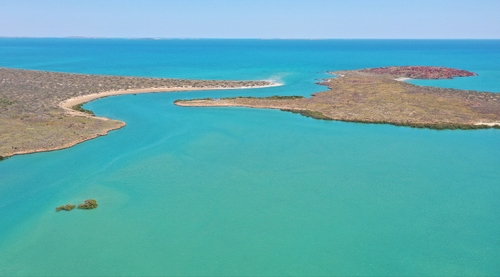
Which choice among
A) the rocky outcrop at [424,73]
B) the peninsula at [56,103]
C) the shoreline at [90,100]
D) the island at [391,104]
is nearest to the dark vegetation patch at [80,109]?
the peninsula at [56,103]

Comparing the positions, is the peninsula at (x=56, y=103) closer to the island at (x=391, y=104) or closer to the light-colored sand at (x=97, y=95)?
the light-colored sand at (x=97, y=95)

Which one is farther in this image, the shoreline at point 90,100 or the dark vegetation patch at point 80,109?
the dark vegetation patch at point 80,109

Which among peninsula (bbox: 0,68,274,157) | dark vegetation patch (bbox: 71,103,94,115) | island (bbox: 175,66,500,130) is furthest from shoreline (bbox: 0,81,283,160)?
island (bbox: 175,66,500,130)

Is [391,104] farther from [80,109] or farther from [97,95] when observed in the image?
[97,95]

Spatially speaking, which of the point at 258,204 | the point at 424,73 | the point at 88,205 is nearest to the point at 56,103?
the point at 88,205

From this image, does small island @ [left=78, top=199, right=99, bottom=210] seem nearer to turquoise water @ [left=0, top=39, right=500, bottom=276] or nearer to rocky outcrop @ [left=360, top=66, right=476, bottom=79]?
turquoise water @ [left=0, top=39, right=500, bottom=276]

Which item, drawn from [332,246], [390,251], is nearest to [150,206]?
[332,246]

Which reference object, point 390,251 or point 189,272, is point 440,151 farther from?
point 189,272
